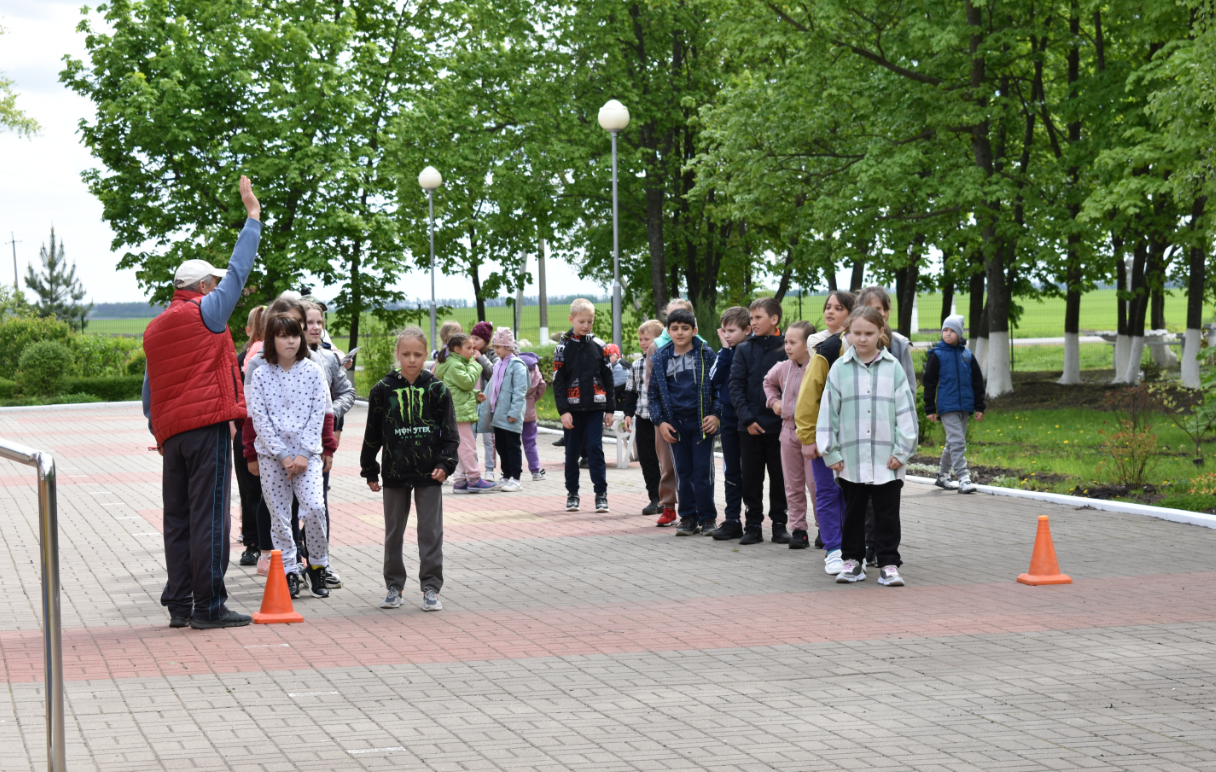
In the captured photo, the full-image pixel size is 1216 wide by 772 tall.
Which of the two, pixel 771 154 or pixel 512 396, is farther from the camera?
pixel 771 154

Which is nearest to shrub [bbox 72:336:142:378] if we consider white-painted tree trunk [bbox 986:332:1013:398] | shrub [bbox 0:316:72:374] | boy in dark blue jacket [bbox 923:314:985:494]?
shrub [bbox 0:316:72:374]

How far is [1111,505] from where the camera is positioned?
445 inches

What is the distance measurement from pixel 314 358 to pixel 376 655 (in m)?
2.89

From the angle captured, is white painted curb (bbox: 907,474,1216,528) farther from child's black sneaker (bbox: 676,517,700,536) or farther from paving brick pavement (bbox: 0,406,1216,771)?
child's black sneaker (bbox: 676,517,700,536)

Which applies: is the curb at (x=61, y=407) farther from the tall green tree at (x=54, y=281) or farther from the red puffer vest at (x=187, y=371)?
the tall green tree at (x=54, y=281)

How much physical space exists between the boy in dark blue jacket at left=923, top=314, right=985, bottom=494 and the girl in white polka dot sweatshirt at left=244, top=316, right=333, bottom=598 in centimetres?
685

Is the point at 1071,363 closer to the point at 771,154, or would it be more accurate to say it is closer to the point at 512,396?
the point at 771,154

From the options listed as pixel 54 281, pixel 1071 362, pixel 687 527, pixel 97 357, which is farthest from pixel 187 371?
pixel 54 281

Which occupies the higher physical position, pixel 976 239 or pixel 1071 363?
pixel 976 239

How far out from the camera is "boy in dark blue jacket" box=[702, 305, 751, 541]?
392 inches

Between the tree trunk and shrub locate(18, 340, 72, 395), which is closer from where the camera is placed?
the tree trunk

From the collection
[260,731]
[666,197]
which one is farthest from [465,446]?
[666,197]

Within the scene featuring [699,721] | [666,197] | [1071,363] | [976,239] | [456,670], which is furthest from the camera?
[666,197]

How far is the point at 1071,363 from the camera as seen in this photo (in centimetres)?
2797
